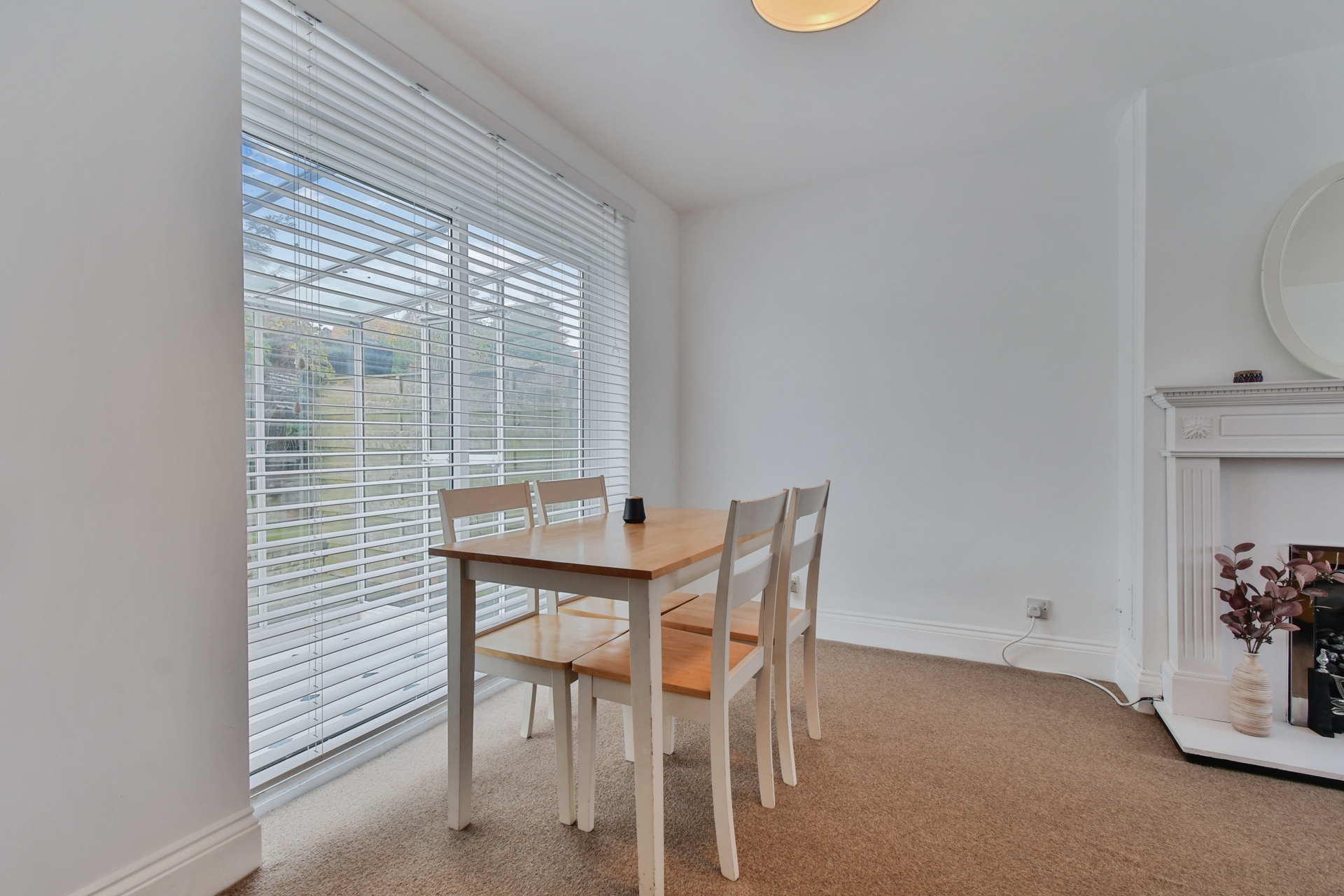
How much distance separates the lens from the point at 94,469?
3.93 ft

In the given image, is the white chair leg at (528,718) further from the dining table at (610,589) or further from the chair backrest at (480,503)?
the dining table at (610,589)

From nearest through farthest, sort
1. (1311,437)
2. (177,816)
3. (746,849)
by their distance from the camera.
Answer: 1. (177,816)
2. (746,849)
3. (1311,437)

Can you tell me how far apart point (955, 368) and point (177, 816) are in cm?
327

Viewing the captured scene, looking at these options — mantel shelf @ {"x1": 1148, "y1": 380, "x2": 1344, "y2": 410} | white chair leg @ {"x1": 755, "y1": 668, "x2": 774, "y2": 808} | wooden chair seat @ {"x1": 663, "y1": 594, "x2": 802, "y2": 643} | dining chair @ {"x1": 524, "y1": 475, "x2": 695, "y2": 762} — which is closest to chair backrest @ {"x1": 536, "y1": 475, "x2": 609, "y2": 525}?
dining chair @ {"x1": 524, "y1": 475, "x2": 695, "y2": 762}

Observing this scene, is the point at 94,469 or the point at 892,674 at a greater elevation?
the point at 94,469

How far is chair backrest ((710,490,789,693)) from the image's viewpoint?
133 cm

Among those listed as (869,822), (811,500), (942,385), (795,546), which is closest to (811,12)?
(811,500)

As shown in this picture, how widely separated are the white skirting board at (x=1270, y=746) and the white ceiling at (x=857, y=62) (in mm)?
2432

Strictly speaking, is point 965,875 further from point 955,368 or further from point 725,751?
point 955,368

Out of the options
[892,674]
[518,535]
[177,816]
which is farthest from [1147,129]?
[177,816]

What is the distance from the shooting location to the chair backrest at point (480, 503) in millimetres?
1733

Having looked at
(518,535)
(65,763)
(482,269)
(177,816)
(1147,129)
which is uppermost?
(1147,129)

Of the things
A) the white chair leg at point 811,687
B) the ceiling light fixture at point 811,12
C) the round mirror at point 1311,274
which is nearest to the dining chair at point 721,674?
the white chair leg at point 811,687

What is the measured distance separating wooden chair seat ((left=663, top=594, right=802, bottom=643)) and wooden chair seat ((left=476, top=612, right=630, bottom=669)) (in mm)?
185
